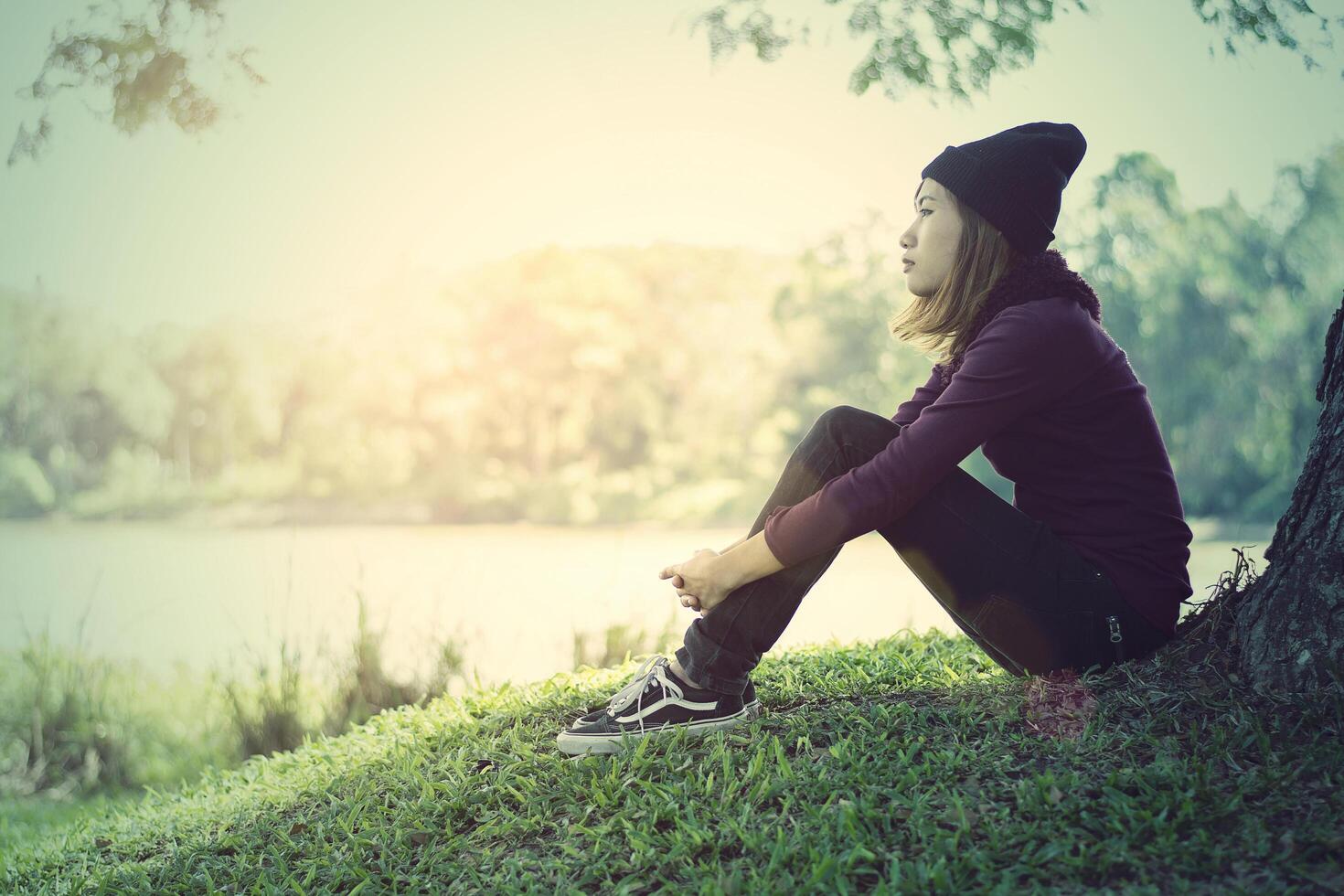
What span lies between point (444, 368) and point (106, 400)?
4916mm

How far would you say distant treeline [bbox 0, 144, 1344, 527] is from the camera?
12.4 meters

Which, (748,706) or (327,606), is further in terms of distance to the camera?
(327,606)

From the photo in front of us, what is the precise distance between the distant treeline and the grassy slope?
10.8 metres

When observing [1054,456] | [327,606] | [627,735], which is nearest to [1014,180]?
[1054,456]

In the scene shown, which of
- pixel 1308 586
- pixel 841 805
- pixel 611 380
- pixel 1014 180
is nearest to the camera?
pixel 841 805

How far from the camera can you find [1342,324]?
2.23m

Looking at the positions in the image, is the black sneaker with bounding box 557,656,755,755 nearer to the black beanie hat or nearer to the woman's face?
the woman's face

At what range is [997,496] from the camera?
2.08 metres

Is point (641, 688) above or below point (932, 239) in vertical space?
below

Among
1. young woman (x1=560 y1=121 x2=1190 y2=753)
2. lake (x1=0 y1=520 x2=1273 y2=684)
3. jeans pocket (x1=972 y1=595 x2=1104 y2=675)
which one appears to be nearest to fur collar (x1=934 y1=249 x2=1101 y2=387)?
young woman (x1=560 y1=121 x2=1190 y2=753)

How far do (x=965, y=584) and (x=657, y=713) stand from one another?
2.42 ft

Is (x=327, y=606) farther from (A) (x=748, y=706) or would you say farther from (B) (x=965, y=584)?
(B) (x=965, y=584)

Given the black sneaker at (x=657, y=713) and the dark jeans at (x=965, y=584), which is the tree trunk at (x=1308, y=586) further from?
the black sneaker at (x=657, y=713)

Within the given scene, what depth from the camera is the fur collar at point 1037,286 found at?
2129 millimetres
